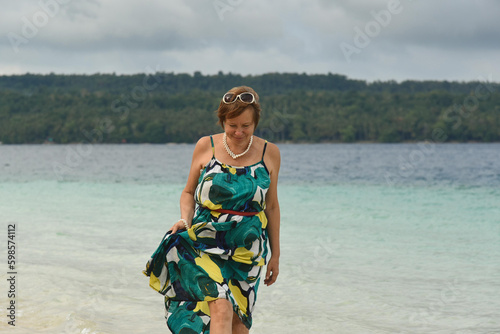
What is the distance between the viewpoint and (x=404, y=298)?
22.8 ft

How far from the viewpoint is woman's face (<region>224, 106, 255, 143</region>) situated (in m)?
3.25

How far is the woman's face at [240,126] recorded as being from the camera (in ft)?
10.7

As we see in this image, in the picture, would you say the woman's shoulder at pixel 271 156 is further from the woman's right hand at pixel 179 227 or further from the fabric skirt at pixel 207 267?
the woman's right hand at pixel 179 227

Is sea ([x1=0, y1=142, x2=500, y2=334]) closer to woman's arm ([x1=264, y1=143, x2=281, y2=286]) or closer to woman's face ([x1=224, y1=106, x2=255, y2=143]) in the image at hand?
woman's arm ([x1=264, y1=143, x2=281, y2=286])

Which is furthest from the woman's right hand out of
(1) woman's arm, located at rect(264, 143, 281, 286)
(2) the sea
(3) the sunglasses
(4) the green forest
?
(4) the green forest

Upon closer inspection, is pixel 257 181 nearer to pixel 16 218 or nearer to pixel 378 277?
pixel 378 277

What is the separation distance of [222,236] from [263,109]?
8146cm

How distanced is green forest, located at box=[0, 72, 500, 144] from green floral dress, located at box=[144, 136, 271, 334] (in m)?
73.6

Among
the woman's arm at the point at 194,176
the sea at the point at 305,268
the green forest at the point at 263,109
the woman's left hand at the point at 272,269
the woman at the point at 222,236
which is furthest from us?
the green forest at the point at 263,109

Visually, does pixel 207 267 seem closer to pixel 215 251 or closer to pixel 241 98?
pixel 215 251

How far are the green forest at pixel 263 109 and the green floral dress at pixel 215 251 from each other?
2897 inches

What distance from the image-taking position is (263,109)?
84.2 meters

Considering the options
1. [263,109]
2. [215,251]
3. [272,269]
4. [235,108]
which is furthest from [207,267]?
[263,109]

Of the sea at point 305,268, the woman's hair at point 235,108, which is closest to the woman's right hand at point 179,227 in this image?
the woman's hair at point 235,108
